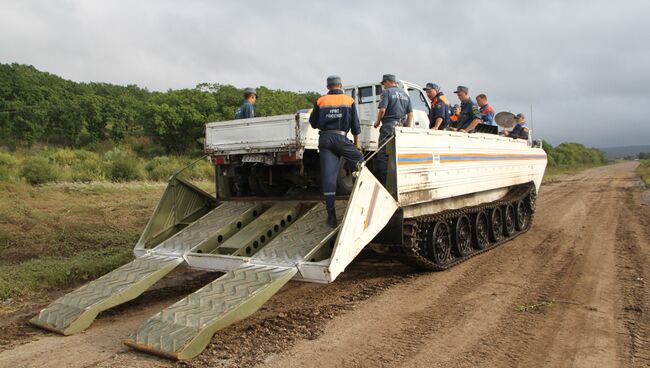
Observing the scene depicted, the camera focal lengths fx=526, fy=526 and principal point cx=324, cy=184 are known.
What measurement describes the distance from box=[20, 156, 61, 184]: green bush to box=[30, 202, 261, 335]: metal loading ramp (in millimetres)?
11442

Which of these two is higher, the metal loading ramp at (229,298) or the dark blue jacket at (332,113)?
the dark blue jacket at (332,113)

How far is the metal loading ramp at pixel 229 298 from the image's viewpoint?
426cm

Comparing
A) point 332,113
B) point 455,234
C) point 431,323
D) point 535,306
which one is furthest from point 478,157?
point 431,323

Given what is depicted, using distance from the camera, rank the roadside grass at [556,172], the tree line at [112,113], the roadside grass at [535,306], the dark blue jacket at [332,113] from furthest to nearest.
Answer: the roadside grass at [556,172], the tree line at [112,113], the dark blue jacket at [332,113], the roadside grass at [535,306]

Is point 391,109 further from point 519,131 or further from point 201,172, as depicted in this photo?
point 201,172

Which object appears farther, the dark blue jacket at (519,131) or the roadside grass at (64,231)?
the dark blue jacket at (519,131)

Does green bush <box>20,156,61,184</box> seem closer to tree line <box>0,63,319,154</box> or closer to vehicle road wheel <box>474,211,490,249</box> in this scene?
tree line <box>0,63,319,154</box>

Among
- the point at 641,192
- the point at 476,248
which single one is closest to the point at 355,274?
the point at 476,248

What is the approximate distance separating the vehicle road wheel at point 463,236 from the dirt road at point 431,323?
305 mm

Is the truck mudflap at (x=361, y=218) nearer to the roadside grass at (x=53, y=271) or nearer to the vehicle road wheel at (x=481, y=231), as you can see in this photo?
the vehicle road wheel at (x=481, y=231)

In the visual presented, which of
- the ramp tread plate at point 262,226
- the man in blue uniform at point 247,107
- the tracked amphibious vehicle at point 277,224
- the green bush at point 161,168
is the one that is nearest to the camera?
the tracked amphibious vehicle at point 277,224

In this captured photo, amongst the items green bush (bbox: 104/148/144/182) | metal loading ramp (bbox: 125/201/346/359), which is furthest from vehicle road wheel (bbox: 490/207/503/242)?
green bush (bbox: 104/148/144/182)

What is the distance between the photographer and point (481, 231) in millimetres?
8773

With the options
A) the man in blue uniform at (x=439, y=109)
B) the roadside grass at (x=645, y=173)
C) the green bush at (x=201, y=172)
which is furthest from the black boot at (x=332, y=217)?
the roadside grass at (x=645, y=173)
